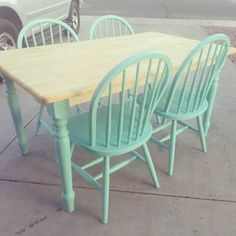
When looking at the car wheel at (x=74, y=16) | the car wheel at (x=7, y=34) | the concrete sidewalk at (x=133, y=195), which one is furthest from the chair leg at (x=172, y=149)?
the car wheel at (x=74, y=16)

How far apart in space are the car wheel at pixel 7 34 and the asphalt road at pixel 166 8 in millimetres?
5601

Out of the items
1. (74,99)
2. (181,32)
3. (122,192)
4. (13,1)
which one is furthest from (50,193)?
(181,32)

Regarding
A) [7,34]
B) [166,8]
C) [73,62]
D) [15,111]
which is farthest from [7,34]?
[166,8]

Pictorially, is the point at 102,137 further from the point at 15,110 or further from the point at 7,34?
the point at 7,34

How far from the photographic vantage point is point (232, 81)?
4.27 m

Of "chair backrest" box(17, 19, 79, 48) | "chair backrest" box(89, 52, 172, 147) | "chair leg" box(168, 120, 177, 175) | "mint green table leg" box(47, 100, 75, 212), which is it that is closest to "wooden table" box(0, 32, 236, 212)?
"mint green table leg" box(47, 100, 75, 212)

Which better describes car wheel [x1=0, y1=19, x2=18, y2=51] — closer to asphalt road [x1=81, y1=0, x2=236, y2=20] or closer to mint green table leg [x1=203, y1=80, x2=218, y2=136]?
mint green table leg [x1=203, y1=80, x2=218, y2=136]

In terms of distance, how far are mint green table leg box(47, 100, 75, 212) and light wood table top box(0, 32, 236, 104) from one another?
82 mm

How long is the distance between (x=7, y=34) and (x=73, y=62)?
86.0 inches

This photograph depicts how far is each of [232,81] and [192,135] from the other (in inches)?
66.4

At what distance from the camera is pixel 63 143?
1.77m

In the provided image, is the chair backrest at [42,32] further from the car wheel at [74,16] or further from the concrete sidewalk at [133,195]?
the car wheel at [74,16]

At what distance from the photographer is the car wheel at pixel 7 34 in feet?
12.5

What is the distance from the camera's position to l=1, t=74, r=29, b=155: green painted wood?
227 centimetres
